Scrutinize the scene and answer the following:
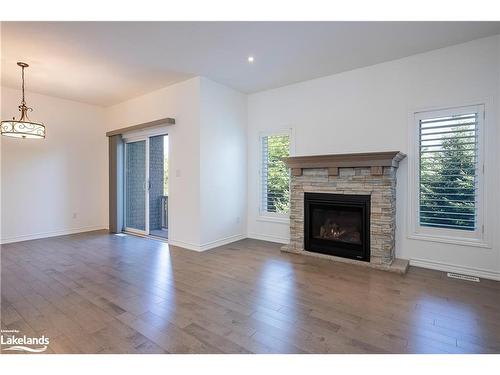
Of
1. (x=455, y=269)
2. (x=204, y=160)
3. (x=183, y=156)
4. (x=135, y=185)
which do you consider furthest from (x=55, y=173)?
(x=455, y=269)

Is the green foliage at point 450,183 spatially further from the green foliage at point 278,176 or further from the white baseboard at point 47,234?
the white baseboard at point 47,234

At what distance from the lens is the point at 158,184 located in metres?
5.79

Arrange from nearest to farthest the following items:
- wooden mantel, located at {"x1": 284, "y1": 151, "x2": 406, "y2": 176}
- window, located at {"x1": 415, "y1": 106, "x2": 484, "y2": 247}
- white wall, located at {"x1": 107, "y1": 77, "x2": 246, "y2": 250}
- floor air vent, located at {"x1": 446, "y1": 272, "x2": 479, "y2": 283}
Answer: floor air vent, located at {"x1": 446, "y1": 272, "x2": 479, "y2": 283} < window, located at {"x1": 415, "y1": 106, "x2": 484, "y2": 247} < wooden mantel, located at {"x1": 284, "y1": 151, "x2": 406, "y2": 176} < white wall, located at {"x1": 107, "y1": 77, "x2": 246, "y2": 250}

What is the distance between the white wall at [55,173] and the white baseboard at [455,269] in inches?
254

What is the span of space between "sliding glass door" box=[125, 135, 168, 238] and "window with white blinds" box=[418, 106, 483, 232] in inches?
174

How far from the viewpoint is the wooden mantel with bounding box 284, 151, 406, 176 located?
11.5 ft

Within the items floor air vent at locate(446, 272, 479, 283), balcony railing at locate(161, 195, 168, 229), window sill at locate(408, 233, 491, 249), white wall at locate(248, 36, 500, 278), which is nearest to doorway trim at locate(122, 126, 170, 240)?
balcony railing at locate(161, 195, 168, 229)

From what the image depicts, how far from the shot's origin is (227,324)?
2.19 m

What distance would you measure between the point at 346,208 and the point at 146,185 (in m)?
4.03

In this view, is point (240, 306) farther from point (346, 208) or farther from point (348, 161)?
point (348, 161)

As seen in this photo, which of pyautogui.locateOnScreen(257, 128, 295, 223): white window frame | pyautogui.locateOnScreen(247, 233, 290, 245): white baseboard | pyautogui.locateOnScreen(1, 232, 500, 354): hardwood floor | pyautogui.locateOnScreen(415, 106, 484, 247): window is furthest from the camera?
pyautogui.locateOnScreen(247, 233, 290, 245): white baseboard

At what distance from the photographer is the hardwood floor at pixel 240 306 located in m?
1.95

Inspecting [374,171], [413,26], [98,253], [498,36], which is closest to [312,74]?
[413,26]

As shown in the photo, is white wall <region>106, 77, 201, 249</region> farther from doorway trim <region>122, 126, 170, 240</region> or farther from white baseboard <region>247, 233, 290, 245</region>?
white baseboard <region>247, 233, 290, 245</region>
